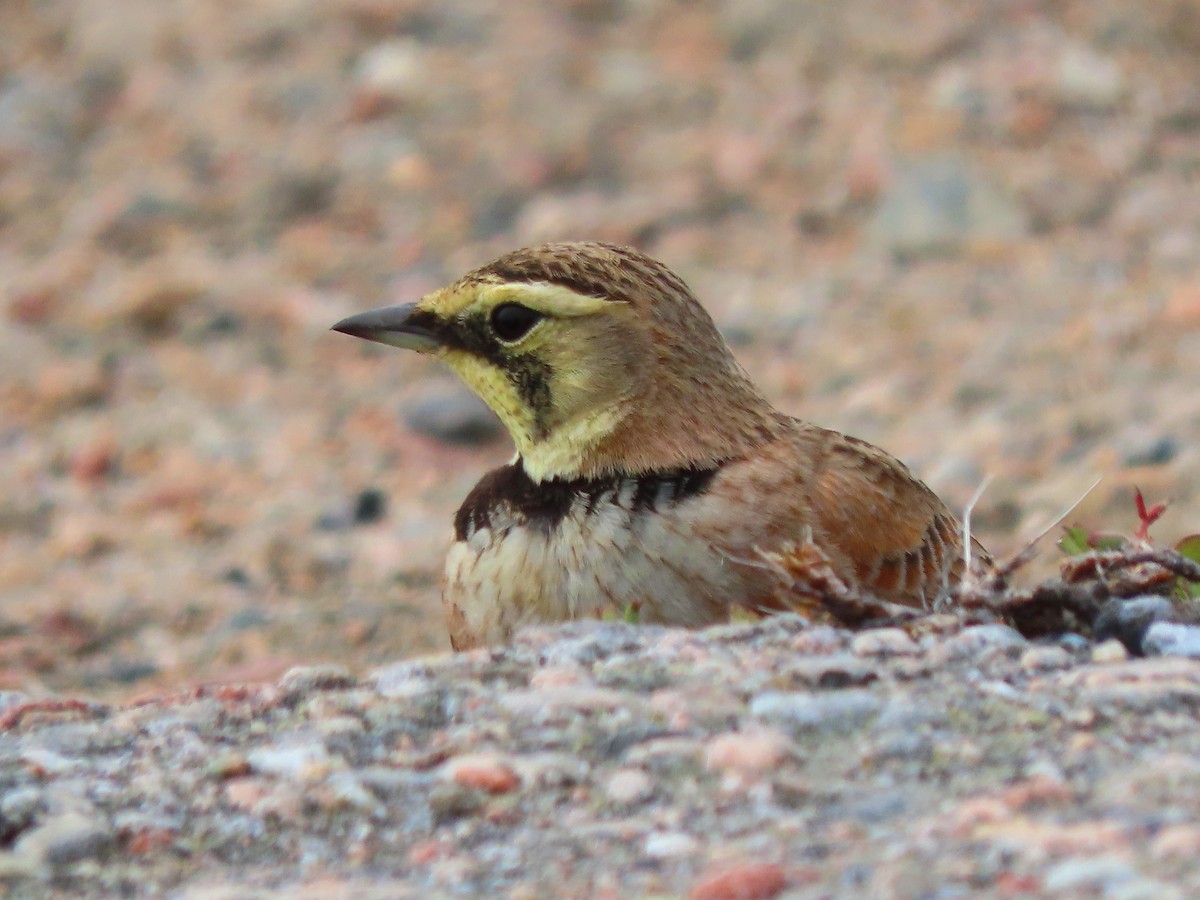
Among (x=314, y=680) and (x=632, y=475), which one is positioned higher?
(x=632, y=475)

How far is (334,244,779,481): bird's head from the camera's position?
3.90m

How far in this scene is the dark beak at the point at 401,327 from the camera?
4.12m

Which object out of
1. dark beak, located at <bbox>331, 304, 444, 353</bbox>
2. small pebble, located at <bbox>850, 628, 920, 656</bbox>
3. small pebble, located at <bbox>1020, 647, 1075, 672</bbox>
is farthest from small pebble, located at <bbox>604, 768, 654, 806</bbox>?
dark beak, located at <bbox>331, 304, 444, 353</bbox>


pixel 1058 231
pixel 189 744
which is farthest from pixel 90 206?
pixel 189 744

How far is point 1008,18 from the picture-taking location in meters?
9.71

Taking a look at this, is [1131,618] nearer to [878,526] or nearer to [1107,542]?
[1107,542]

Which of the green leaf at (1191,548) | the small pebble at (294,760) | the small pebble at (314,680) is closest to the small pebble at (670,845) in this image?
the small pebble at (294,760)

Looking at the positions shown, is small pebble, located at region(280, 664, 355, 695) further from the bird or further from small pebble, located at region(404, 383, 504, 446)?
small pebble, located at region(404, 383, 504, 446)

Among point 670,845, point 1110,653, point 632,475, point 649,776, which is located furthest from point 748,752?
point 632,475

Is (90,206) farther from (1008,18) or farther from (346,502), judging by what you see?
(1008,18)

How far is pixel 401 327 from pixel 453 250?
15.2 feet

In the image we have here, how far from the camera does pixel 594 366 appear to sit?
3965mm

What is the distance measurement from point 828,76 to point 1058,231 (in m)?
1.59

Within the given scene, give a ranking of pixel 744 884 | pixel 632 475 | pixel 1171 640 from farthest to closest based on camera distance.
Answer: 1. pixel 632 475
2. pixel 1171 640
3. pixel 744 884
